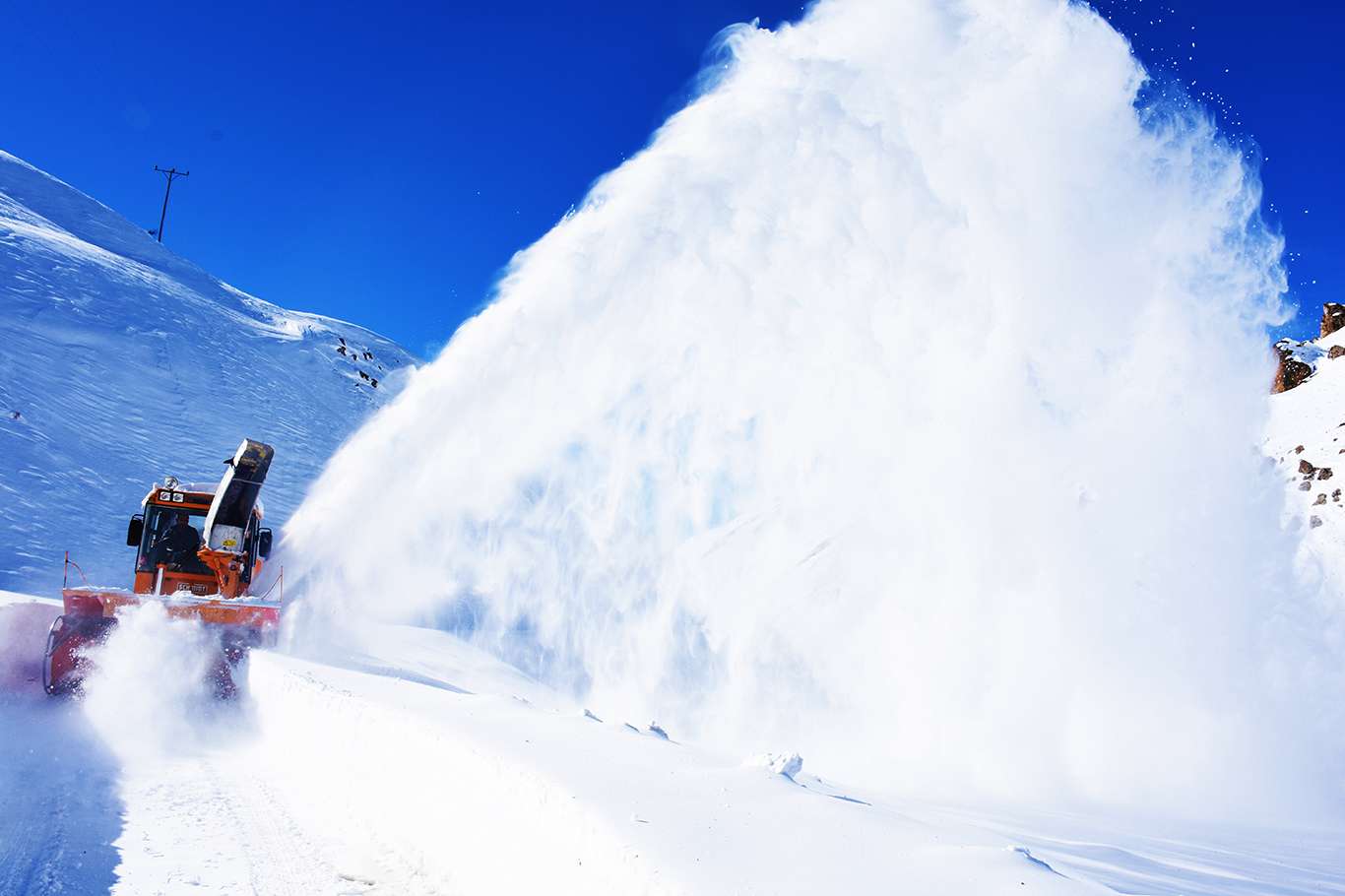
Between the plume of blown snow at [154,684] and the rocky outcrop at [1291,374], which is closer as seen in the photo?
the plume of blown snow at [154,684]

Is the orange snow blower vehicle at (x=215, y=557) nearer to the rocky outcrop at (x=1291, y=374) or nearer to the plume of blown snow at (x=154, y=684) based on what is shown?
the plume of blown snow at (x=154, y=684)

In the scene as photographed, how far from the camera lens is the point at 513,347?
14.4 meters

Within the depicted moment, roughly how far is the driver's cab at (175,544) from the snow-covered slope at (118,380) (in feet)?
37.9

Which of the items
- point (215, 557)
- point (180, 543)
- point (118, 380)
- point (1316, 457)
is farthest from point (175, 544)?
point (1316, 457)

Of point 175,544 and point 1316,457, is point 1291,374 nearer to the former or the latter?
point 1316,457

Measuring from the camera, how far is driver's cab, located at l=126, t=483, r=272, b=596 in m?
12.0

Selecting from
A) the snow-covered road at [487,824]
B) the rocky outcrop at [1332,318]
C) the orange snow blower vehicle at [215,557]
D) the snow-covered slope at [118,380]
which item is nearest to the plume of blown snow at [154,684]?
the snow-covered road at [487,824]

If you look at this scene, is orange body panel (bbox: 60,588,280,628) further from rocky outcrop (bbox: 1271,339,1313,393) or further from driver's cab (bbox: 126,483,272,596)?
rocky outcrop (bbox: 1271,339,1313,393)

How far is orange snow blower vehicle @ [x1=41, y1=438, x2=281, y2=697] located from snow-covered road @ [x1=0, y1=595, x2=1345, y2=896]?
5.63 feet

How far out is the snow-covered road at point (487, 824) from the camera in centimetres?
361

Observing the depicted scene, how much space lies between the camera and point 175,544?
12211 millimetres

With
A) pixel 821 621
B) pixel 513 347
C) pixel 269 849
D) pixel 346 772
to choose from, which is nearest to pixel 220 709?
pixel 346 772

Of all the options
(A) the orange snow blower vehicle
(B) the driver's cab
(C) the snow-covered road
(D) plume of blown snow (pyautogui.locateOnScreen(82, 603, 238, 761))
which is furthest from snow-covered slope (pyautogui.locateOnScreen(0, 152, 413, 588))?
(C) the snow-covered road

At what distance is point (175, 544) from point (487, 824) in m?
10.1
